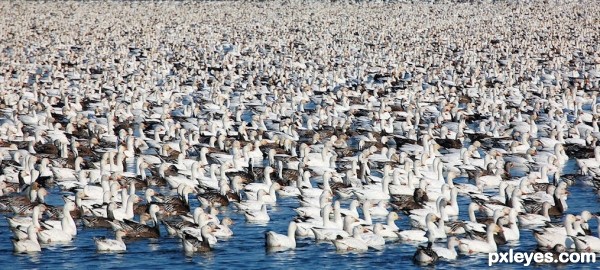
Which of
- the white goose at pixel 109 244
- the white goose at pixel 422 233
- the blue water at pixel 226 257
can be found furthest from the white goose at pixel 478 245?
the white goose at pixel 109 244

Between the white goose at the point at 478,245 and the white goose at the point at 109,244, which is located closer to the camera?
the white goose at the point at 478,245

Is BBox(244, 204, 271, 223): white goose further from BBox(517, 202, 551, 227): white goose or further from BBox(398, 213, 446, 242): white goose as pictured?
BBox(517, 202, 551, 227): white goose

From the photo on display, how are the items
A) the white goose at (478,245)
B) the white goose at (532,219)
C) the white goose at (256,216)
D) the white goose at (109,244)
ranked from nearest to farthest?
the white goose at (478,245) → the white goose at (109,244) → the white goose at (532,219) → the white goose at (256,216)

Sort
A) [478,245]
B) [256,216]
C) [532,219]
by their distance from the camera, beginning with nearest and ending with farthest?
[478,245], [532,219], [256,216]

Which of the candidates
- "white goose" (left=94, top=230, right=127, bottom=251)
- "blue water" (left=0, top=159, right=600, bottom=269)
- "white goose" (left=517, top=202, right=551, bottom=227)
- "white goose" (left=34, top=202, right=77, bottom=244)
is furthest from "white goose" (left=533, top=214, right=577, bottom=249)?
"white goose" (left=34, top=202, right=77, bottom=244)

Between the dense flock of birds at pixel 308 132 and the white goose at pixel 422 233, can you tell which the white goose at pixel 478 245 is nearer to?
the dense flock of birds at pixel 308 132

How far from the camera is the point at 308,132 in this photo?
3272 cm

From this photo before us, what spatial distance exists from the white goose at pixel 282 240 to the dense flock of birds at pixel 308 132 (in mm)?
35

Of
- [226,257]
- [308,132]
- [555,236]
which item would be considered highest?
[308,132]

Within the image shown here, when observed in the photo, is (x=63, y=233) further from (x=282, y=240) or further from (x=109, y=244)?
(x=282, y=240)

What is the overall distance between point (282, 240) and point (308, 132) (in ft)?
41.5

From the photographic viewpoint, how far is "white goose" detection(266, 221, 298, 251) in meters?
20.2

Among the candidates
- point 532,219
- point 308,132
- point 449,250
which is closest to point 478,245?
point 449,250

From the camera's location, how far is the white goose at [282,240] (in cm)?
2016
